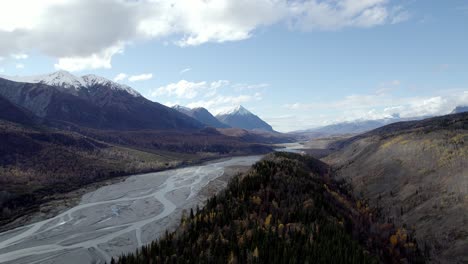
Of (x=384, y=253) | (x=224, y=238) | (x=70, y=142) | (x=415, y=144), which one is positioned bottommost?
(x=384, y=253)

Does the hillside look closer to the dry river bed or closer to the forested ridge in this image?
the forested ridge

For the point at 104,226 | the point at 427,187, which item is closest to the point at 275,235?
the point at 427,187

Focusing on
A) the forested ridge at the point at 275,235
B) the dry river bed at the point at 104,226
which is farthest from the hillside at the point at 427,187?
the dry river bed at the point at 104,226

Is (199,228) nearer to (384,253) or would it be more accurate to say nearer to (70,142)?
(384,253)

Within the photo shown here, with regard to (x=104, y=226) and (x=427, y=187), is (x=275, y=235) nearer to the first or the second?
(x=427, y=187)

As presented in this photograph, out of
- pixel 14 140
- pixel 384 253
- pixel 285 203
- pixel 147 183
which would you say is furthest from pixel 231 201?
pixel 14 140

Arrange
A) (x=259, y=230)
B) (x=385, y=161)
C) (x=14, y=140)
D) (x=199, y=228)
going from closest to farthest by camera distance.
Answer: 1. (x=259, y=230)
2. (x=199, y=228)
3. (x=385, y=161)
4. (x=14, y=140)
